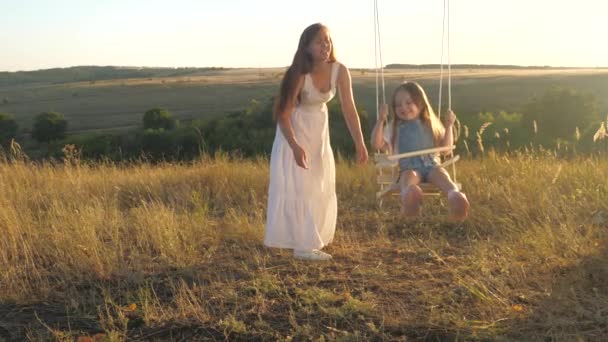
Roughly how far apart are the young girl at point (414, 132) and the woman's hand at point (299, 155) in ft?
2.08

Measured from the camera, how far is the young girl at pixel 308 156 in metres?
4.91

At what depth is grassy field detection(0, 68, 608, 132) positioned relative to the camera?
48281mm

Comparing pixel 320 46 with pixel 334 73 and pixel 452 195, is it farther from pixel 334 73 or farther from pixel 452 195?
pixel 452 195

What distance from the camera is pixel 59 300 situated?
4293 mm

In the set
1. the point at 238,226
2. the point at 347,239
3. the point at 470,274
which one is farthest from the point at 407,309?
the point at 238,226

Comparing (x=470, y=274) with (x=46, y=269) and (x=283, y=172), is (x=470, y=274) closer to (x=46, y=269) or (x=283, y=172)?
(x=283, y=172)

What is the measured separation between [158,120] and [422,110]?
38488mm

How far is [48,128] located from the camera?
4256 centimetres

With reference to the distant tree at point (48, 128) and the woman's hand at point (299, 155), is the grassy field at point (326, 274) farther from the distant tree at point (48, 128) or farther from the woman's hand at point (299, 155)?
the distant tree at point (48, 128)

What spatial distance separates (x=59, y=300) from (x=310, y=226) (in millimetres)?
1807

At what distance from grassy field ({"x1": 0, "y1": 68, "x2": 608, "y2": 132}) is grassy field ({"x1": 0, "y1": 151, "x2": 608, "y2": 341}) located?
3448cm

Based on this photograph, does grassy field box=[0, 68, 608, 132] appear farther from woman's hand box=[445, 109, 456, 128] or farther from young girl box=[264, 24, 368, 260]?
young girl box=[264, 24, 368, 260]

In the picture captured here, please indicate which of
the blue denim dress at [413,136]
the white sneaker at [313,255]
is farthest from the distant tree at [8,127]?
the blue denim dress at [413,136]

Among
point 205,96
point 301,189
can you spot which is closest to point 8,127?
point 205,96
